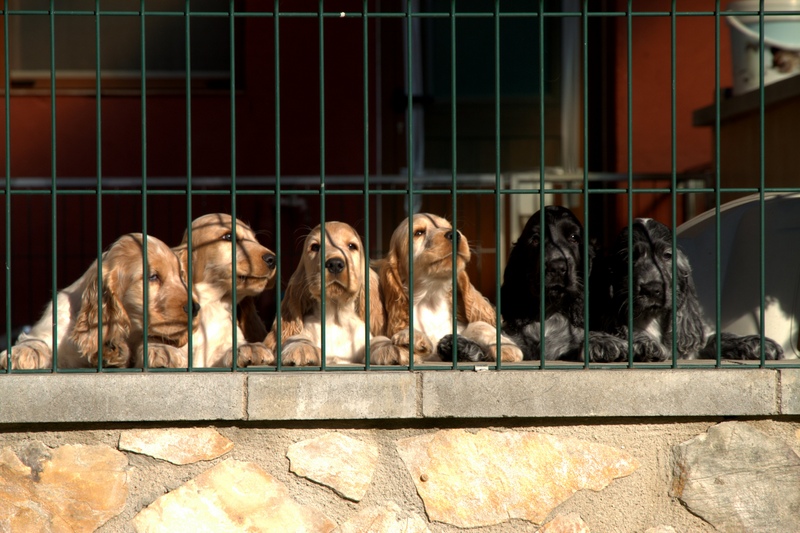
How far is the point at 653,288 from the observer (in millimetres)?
4891

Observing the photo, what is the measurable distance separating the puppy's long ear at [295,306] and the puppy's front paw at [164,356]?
0.50 metres

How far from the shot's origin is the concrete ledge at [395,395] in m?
4.34

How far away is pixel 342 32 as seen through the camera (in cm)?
876

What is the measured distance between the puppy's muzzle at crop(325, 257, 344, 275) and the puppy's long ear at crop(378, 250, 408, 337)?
1.48 ft

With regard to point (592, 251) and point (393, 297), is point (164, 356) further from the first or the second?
point (592, 251)

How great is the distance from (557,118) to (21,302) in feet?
17.2

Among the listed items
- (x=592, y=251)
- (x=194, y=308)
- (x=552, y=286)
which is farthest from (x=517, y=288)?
(x=194, y=308)

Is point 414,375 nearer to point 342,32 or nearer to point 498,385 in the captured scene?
point 498,385

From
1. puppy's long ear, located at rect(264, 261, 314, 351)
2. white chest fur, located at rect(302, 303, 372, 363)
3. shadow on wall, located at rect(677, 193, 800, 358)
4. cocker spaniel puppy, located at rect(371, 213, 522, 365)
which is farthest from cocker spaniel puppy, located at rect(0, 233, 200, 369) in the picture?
shadow on wall, located at rect(677, 193, 800, 358)

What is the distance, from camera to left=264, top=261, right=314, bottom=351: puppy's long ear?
513cm

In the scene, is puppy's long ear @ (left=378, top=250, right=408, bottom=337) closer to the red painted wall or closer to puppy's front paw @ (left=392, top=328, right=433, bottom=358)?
puppy's front paw @ (left=392, top=328, right=433, bottom=358)

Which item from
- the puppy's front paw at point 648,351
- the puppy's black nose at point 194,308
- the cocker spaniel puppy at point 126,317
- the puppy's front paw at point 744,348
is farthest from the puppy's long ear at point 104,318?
the puppy's front paw at point 744,348

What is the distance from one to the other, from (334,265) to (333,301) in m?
0.26

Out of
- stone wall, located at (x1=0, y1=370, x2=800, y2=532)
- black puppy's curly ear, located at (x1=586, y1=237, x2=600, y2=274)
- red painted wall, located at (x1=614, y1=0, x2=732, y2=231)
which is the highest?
red painted wall, located at (x1=614, y1=0, x2=732, y2=231)
